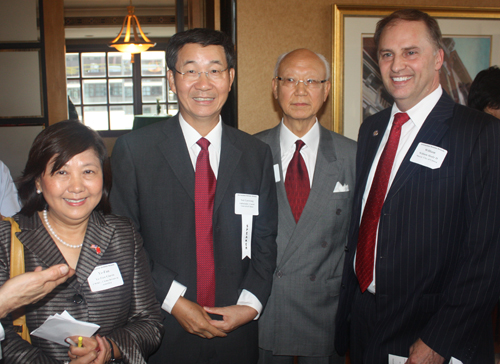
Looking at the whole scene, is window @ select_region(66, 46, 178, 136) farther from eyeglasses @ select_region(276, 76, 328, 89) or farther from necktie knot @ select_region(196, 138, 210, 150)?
necktie knot @ select_region(196, 138, 210, 150)

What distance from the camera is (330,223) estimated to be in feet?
6.56

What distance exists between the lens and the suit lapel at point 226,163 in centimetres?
174

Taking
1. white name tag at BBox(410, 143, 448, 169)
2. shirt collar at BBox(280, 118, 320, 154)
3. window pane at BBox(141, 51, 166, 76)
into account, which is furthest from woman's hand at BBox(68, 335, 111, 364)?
window pane at BBox(141, 51, 166, 76)

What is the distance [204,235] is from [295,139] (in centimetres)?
77

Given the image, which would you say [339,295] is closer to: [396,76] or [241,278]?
[241,278]

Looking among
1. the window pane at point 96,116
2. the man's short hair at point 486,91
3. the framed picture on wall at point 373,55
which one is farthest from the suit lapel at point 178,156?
the window pane at point 96,116

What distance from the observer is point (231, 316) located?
170 centimetres

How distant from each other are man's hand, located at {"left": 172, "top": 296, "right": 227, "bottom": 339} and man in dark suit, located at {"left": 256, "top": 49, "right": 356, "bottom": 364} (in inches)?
17.6

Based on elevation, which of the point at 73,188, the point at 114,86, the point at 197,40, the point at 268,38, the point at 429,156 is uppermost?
the point at 114,86

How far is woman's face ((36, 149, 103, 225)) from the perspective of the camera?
59.0 inches

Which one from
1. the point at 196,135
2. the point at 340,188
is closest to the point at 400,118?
the point at 340,188

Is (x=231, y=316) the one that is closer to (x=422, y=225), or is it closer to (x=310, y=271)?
(x=310, y=271)

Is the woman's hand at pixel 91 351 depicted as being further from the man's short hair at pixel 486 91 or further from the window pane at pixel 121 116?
the window pane at pixel 121 116

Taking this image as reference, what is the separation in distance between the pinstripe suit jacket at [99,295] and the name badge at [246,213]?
42 centimetres
